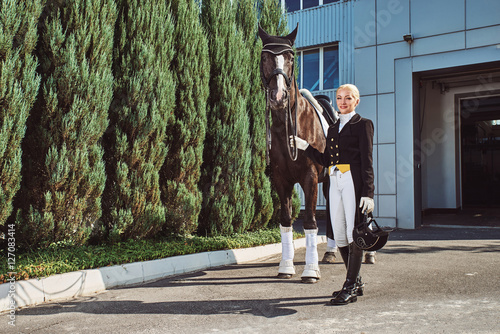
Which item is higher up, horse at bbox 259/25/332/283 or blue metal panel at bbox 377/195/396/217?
horse at bbox 259/25/332/283

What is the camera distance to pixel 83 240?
543 cm

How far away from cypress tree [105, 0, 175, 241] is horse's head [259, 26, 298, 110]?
203cm

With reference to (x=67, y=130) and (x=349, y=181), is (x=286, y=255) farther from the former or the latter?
(x=67, y=130)

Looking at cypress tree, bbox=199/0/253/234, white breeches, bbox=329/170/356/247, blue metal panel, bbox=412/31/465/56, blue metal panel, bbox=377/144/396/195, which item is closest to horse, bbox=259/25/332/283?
white breeches, bbox=329/170/356/247

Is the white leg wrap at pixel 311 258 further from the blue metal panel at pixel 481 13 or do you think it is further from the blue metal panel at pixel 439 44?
the blue metal panel at pixel 481 13

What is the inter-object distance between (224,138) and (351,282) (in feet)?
13.1

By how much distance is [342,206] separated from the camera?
4215mm

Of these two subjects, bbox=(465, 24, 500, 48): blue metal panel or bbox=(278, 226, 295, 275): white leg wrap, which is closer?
bbox=(278, 226, 295, 275): white leg wrap

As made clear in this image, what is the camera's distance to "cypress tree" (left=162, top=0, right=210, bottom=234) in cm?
676

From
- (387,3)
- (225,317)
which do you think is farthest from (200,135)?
(387,3)

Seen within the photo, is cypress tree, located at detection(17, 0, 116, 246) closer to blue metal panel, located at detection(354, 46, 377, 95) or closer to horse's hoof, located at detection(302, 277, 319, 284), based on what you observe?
horse's hoof, located at detection(302, 277, 319, 284)

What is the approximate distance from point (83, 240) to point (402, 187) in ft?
31.0

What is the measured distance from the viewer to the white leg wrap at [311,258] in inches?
196

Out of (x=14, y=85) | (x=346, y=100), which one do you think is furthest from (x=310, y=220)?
(x=14, y=85)
